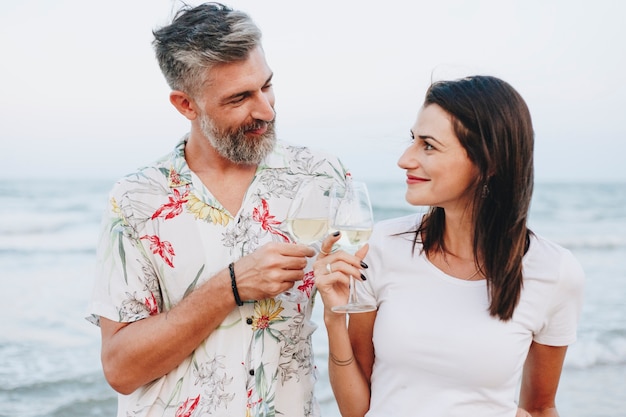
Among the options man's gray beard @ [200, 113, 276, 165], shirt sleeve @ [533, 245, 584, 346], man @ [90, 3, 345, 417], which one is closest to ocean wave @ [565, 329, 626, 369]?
shirt sleeve @ [533, 245, 584, 346]

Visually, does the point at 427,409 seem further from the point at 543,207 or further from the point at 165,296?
the point at 543,207

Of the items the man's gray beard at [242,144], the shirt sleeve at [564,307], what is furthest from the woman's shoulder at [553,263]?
the man's gray beard at [242,144]

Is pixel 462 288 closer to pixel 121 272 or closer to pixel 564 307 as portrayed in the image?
pixel 564 307

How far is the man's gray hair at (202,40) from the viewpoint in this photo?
2830 mm

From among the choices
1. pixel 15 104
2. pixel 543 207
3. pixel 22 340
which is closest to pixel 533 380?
pixel 22 340

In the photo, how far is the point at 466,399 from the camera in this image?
8.80ft

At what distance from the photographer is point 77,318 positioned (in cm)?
942

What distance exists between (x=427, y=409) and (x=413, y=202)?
0.77 metres

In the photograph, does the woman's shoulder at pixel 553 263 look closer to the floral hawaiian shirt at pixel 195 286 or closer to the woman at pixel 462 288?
the woman at pixel 462 288

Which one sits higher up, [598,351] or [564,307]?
[564,307]

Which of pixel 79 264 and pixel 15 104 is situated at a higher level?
pixel 15 104

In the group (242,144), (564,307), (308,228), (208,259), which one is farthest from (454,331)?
(242,144)

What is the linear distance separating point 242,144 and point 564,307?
4.61ft

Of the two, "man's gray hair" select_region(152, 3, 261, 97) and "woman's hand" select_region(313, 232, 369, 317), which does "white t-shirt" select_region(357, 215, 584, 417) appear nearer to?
"woman's hand" select_region(313, 232, 369, 317)
